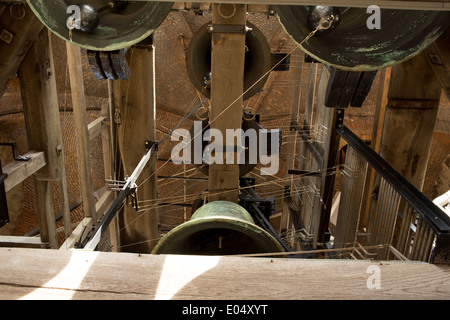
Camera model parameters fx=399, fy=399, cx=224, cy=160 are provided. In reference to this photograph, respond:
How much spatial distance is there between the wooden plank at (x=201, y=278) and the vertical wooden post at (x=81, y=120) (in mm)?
2778

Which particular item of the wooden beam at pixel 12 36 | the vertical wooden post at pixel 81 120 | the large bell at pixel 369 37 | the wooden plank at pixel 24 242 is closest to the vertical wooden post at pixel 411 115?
the large bell at pixel 369 37

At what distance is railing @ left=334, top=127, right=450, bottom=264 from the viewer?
79.4 inches

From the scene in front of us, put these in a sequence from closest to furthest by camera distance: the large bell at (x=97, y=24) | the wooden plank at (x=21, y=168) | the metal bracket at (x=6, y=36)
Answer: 1. the large bell at (x=97, y=24)
2. the metal bracket at (x=6, y=36)
3. the wooden plank at (x=21, y=168)

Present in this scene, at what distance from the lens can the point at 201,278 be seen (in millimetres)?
1597

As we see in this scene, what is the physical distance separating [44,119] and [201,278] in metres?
3.60

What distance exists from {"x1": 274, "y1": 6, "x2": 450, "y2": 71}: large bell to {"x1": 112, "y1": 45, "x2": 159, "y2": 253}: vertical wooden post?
219cm

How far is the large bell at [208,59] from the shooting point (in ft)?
11.8

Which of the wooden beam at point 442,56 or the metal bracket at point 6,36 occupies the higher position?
the metal bracket at point 6,36

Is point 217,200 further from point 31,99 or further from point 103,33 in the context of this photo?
point 31,99

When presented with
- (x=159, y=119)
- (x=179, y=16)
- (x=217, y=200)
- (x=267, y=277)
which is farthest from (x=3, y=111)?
(x=267, y=277)

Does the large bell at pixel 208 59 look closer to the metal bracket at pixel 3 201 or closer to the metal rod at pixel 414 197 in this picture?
the metal rod at pixel 414 197

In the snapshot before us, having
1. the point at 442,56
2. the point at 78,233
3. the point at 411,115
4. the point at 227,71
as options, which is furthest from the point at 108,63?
the point at 411,115
